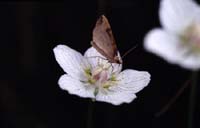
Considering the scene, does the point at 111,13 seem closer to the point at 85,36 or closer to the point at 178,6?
the point at 85,36

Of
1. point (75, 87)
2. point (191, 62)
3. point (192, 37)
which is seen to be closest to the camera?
point (191, 62)

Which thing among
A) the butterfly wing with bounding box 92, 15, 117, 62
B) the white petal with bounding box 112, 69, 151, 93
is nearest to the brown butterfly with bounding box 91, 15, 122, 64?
the butterfly wing with bounding box 92, 15, 117, 62

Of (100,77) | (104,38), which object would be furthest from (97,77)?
(104,38)

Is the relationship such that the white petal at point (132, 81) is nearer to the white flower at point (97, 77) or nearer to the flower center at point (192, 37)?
the white flower at point (97, 77)

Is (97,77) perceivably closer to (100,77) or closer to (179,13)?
(100,77)

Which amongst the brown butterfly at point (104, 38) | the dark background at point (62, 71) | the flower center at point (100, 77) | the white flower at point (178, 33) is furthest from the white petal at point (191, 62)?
the dark background at point (62, 71)

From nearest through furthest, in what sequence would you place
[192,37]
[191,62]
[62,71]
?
[191,62], [192,37], [62,71]

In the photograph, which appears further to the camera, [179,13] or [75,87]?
[75,87]

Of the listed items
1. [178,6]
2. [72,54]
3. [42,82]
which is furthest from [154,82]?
[178,6]
